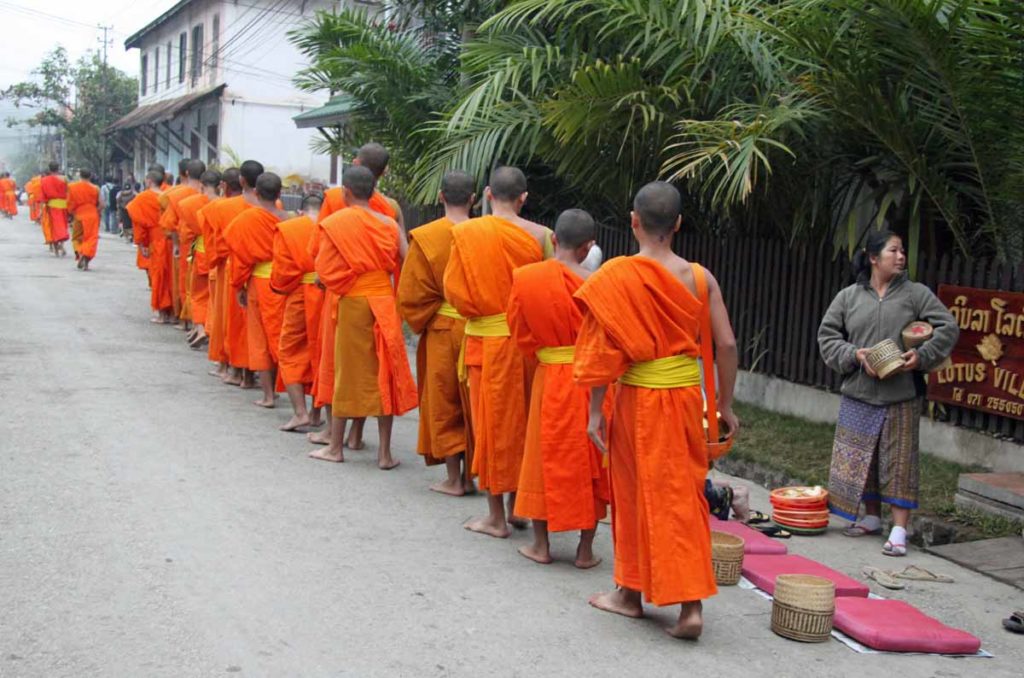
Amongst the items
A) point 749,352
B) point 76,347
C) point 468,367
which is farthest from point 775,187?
point 76,347

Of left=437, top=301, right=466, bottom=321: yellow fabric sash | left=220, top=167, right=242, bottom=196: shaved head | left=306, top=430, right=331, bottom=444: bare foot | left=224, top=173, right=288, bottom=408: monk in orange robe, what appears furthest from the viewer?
left=220, top=167, right=242, bottom=196: shaved head

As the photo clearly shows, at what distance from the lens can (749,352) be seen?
1016cm

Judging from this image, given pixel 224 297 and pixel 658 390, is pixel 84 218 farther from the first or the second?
pixel 658 390

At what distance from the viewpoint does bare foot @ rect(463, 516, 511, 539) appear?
251 inches

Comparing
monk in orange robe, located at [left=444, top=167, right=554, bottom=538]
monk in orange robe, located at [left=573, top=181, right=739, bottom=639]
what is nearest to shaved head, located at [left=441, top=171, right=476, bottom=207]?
monk in orange robe, located at [left=444, top=167, right=554, bottom=538]

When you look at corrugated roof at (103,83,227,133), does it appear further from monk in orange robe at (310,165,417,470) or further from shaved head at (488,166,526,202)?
shaved head at (488,166,526,202)

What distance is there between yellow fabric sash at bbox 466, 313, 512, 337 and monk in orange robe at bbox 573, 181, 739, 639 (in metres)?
1.40

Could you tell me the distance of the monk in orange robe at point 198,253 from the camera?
41.7 feet

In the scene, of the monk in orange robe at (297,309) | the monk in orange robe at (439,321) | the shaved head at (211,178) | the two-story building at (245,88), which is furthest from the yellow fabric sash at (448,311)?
the two-story building at (245,88)

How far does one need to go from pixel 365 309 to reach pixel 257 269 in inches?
85.4

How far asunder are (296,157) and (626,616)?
32304 mm

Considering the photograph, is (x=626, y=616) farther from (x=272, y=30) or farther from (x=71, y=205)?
(x=272, y=30)

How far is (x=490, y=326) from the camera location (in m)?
6.40

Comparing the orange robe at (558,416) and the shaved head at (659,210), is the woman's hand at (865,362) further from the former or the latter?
the shaved head at (659,210)
